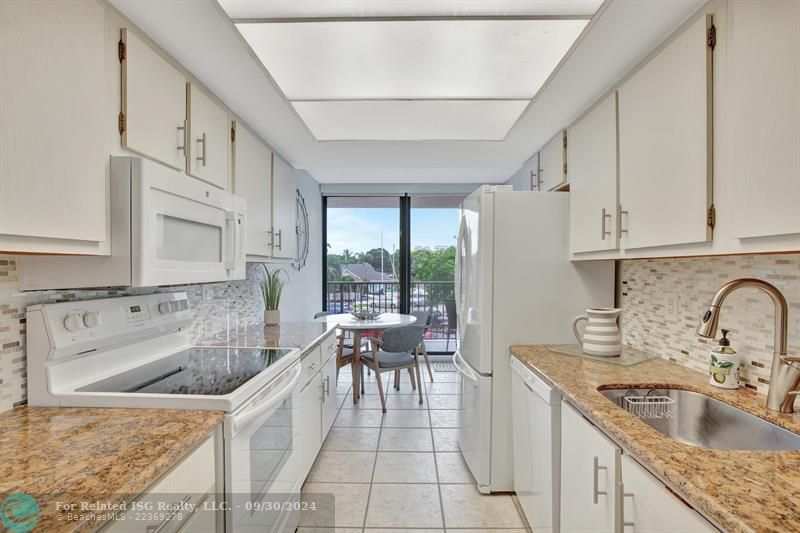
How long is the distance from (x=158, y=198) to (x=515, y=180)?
10.2ft

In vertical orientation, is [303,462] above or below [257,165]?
below

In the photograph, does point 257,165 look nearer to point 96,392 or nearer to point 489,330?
point 96,392

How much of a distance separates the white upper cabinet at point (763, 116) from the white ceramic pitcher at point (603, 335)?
87 cm

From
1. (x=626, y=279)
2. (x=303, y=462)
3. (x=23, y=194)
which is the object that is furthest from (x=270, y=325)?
(x=626, y=279)

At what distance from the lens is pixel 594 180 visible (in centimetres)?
188

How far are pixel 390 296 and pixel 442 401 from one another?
68.1 inches

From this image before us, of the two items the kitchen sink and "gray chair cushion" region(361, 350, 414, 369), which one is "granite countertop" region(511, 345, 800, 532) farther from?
"gray chair cushion" region(361, 350, 414, 369)

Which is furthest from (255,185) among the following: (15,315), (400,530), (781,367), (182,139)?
(781,367)

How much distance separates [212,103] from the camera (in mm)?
1825

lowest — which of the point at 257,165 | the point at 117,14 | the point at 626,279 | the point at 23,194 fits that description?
the point at 626,279

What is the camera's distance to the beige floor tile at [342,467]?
7.63ft

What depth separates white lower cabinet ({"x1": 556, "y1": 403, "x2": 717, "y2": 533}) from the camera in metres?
0.89

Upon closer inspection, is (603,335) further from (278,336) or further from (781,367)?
(278,336)

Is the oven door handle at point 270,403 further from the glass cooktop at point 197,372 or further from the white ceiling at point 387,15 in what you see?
the white ceiling at point 387,15
